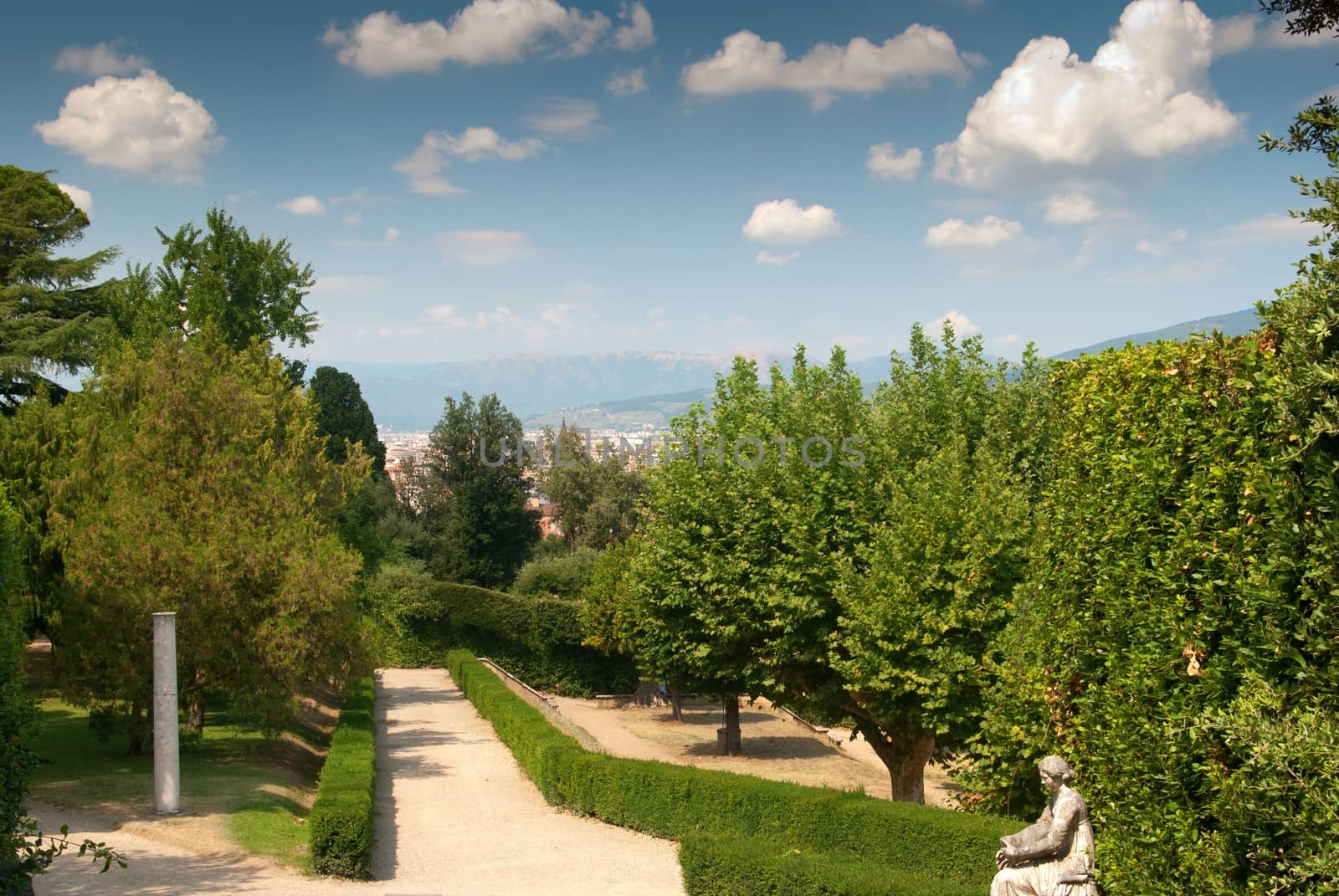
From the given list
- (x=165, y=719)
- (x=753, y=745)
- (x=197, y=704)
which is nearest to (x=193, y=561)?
(x=165, y=719)

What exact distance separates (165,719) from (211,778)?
3359mm

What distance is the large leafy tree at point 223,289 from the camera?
36469 mm

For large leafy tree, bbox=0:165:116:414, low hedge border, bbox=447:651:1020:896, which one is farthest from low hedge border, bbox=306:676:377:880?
large leafy tree, bbox=0:165:116:414

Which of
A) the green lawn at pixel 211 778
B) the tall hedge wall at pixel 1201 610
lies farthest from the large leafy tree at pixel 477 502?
the tall hedge wall at pixel 1201 610

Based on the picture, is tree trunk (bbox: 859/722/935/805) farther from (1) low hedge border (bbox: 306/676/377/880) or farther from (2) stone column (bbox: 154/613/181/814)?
(2) stone column (bbox: 154/613/181/814)

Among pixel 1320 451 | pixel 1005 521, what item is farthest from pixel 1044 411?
pixel 1320 451

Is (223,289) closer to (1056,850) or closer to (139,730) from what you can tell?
(139,730)

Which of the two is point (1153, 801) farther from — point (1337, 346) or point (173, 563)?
point (173, 563)

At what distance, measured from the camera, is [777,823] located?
1800 centimetres

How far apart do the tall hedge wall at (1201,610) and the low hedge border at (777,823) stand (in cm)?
404

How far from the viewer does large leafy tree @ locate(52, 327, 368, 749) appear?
70.0 ft

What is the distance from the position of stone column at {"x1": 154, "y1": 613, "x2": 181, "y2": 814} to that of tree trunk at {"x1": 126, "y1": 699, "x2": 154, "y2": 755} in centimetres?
412

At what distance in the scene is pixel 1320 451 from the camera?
21.6 ft

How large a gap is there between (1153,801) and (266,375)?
3048 centimetres
